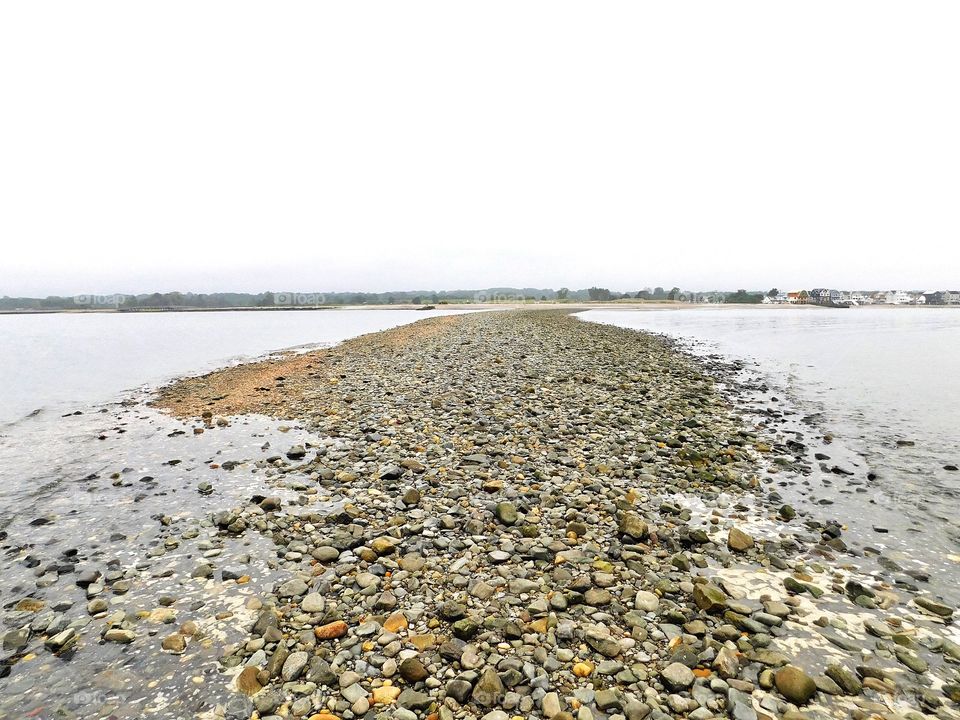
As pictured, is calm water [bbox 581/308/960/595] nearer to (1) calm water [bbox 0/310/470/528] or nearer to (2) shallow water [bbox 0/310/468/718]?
(2) shallow water [bbox 0/310/468/718]

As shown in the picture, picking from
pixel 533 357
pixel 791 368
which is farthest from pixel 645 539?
pixel 791 368

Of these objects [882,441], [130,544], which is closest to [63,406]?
[130,544]

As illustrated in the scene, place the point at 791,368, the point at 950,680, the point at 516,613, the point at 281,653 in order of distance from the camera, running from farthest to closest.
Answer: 1. the point at 791,368
2. the point at 516,613
3. the point at 281,653
4. the point at 950,680

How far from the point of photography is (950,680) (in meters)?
4.30

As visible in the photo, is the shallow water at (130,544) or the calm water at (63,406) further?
the calm water at (63,406)

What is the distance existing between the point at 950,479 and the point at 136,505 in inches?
676

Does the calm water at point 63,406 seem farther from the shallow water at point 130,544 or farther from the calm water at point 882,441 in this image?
the calm water at point 882,441

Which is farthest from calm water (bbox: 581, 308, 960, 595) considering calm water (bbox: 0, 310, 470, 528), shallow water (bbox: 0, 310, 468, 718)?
calm water (bbox: 0, 310, 470, 528)

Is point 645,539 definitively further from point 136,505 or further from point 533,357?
point 533,357

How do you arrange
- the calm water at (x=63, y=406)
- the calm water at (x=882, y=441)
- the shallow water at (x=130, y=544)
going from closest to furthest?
the shallow water at (x=130, y=544)
the calm water at (x=882, y=441)
the calm water at (x=63, y=406)

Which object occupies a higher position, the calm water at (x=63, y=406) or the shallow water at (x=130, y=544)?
the shallow water at (x=130, y=544)

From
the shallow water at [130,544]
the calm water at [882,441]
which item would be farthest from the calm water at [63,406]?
the calm water at [882,441]

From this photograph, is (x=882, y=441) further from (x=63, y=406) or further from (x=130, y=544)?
(x=63, y=406)

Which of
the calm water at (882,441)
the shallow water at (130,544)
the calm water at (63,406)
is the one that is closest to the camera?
the shallow water at (130,544)
